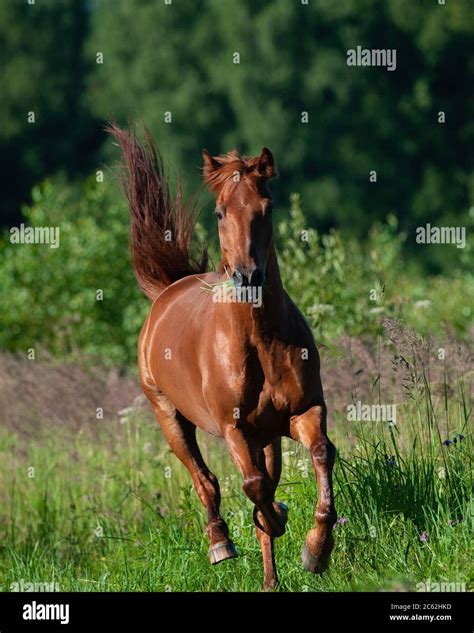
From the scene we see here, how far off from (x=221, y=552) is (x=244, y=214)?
6.37ft

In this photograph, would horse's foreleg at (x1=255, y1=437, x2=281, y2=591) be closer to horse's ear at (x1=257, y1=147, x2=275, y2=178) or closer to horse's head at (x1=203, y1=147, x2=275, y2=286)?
horse's head at (x1=203, y1=147, x2=275, y2=286)

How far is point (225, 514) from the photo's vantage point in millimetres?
8305

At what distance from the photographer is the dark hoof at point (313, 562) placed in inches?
244

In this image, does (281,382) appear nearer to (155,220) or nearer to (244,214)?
(244,214)

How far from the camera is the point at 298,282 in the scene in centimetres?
1153

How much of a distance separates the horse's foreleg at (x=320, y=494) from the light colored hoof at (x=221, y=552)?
68 centimetres

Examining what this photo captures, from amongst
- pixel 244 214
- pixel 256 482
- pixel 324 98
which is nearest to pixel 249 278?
pixel 244 214

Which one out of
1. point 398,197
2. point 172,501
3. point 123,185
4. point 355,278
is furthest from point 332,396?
point 398,197

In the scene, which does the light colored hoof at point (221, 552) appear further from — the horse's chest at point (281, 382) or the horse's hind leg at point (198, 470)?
the horse's chest at point (281, 382)

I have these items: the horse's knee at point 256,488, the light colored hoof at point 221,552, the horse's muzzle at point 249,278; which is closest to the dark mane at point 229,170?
the horse's muzzle at point 249,278

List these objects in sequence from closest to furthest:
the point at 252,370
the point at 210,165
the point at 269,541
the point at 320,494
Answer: the point at 320,494 → the point at 252,370 → the point at 210,165 → the point at 269,541

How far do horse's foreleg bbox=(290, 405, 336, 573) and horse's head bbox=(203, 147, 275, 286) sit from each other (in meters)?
0.87

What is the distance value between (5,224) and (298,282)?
31229 mm

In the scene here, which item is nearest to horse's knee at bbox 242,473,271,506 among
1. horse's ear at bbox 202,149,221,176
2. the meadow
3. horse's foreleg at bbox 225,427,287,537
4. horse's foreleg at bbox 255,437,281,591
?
horse's foreleg at bbox 225,427,287,537
